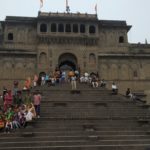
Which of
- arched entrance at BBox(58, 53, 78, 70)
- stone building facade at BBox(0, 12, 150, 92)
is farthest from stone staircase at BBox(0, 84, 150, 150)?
arched entrance at BBox(58, 53, 78, 70)

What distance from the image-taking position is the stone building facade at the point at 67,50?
48344 millimetres

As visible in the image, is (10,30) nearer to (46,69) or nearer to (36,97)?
(46,69)

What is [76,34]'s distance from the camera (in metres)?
49.0

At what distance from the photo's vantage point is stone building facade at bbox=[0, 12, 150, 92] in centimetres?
4834

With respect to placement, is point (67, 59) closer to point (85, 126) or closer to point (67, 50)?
point (67, 50)

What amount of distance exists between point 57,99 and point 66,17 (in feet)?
80.4

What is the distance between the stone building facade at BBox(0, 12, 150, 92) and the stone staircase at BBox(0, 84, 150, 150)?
21.0m

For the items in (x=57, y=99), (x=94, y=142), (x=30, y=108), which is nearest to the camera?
(x=94, y=142)

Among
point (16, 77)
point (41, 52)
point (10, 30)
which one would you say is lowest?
point (16, 77)

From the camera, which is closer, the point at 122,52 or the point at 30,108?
the point at 30,108

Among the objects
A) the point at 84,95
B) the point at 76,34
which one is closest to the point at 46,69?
the point at 76,34

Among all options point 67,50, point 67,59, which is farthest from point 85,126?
point 67,59

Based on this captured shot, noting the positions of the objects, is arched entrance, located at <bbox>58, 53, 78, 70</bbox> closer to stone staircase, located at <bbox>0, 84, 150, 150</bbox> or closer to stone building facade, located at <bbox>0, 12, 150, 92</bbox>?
stone building facade, located at <bbox>0, 12, 150, 92</bbox>

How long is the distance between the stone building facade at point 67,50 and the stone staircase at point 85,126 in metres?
21.0
